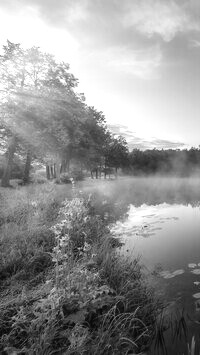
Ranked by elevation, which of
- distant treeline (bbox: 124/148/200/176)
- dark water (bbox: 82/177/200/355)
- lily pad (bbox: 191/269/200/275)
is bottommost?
dark water (bbox: 82/177/200/355)

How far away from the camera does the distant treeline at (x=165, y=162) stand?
127 m

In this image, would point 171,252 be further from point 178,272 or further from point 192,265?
point 178,272

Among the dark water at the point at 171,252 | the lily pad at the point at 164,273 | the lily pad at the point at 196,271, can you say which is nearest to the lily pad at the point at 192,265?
the dark water at the point at 171,252

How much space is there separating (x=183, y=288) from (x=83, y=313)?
3644mm

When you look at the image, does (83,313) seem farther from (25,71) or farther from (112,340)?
(25,71)

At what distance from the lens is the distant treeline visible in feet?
416

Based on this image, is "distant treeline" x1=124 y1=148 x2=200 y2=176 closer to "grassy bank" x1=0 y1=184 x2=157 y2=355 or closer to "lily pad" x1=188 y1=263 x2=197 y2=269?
"lily pad" x1=188 y1=263 x2=197 y2=269

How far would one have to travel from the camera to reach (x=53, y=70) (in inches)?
1711

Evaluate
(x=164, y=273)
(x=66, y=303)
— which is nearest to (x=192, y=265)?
(x=164, y=273)

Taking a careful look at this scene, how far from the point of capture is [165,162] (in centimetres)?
13350

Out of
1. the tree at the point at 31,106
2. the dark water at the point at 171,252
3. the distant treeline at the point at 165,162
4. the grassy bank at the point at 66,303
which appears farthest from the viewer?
the distant treeline at the point at 165,162

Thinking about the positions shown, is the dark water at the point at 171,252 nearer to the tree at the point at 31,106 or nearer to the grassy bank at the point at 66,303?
the grassy bank at the point at 66,303

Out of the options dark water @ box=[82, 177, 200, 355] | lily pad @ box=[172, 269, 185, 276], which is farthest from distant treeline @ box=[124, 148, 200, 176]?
lily pad @ box=[172, 269, 185, 276]

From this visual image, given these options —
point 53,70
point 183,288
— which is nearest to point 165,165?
point 53,70
